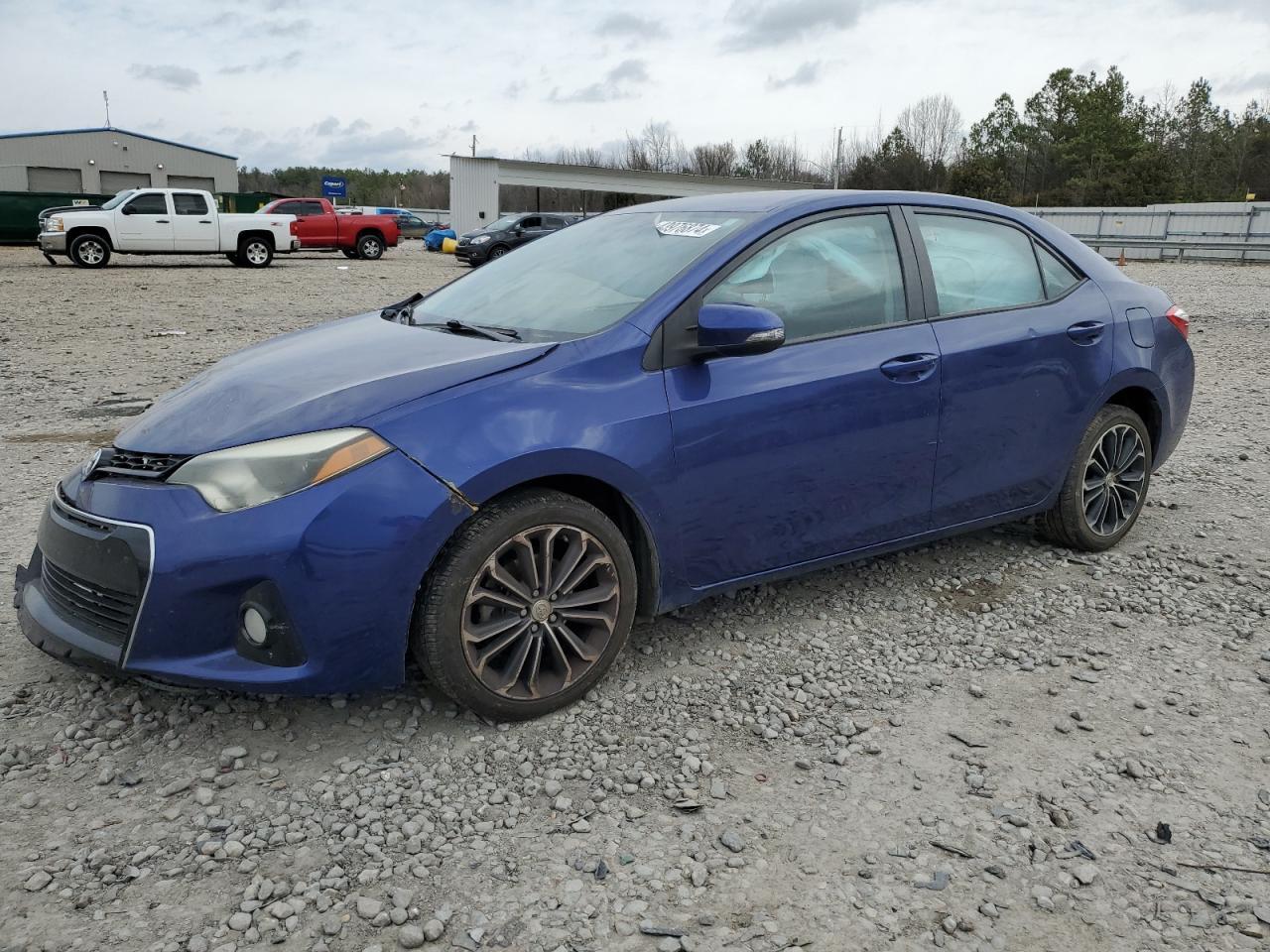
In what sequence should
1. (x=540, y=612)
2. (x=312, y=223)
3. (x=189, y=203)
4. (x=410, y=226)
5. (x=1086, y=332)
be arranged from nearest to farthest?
1. (x=540, y=612)
2. (x=1086, y=332)
3. (x=189, y=203)
4. (x=312, y=223)
5. (x=410, y=226)

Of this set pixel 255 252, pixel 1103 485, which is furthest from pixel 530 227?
pixel 1103 485

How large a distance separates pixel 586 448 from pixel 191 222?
23.2 m

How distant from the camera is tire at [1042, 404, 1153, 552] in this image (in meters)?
4.43

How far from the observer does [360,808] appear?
2684mm

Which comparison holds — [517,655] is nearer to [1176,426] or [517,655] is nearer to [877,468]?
[877,468]

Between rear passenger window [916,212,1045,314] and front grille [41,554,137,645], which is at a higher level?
rear passenger window [916,212,1045,314]

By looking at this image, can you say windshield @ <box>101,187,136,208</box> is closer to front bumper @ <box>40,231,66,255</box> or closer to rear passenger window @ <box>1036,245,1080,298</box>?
front bumper @ <box>40,231,66,255</box>

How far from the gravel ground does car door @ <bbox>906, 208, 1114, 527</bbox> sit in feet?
1.61

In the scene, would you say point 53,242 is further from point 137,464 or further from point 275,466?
point 275,466

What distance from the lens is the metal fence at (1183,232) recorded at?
30797mm

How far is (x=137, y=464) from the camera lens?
2.95 m

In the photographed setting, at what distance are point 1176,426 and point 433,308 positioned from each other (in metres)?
3.50

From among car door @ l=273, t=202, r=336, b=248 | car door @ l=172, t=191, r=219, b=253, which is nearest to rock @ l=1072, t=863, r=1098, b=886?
car door @ l=172, t=191, r=219, b=253

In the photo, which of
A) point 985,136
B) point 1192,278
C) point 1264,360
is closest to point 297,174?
point 985,136
